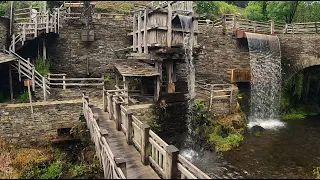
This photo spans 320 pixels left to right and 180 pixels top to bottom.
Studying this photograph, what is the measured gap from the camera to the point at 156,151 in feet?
24.3

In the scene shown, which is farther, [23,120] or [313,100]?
[313,100]

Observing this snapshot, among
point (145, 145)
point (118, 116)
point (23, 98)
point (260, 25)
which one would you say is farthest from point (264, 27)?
point (23, 98)

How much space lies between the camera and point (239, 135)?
1463 cm

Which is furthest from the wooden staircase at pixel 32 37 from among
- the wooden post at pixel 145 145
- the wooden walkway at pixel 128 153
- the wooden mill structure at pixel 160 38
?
the wooden post at pixel 145 145

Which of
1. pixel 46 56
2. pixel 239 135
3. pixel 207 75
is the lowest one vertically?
pixel 239 135

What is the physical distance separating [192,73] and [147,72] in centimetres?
492

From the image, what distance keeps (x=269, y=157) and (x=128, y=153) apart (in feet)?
22.9

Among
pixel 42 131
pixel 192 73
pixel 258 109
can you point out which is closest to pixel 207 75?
pixel 192 73

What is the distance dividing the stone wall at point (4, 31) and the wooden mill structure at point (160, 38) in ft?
23.5

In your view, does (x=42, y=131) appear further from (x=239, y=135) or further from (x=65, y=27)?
(x=239, y=135)

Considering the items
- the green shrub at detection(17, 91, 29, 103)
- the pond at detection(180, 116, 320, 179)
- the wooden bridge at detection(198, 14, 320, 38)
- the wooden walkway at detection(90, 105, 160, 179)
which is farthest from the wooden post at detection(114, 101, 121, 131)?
the wooden bridge at detection(198, 14, 320, 38)

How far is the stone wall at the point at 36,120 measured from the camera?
12.7 m

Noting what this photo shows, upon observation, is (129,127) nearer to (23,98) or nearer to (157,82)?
(157,82)

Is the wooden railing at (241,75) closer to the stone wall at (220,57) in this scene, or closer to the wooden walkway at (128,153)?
the stone wall at (220,57)
